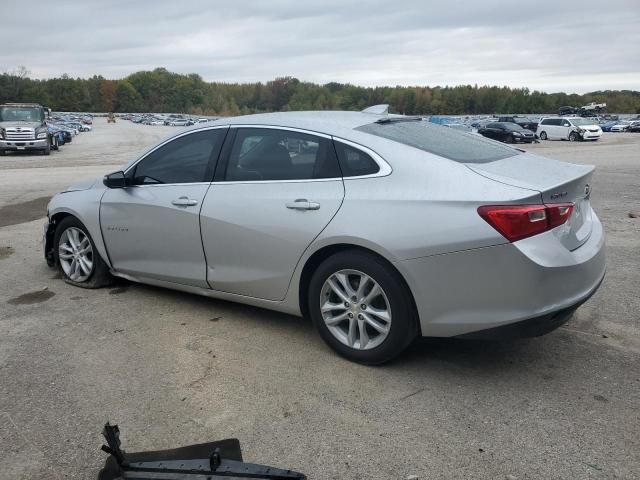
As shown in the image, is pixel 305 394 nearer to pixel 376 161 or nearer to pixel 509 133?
pixel 376 161

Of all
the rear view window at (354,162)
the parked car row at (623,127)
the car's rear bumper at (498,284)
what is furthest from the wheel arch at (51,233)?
the parked car row at (623,127)

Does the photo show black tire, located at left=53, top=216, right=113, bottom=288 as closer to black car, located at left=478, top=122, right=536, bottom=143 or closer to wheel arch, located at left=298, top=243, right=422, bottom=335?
wheel arch, located at left=298, top=243, right=422, bottom=335

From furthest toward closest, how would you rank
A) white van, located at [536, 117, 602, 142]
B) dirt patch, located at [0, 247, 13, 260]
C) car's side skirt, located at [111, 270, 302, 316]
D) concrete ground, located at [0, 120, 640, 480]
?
white van, located at [536, 117, 602, 142]
dirt patch, located at [0, 247, 13, 260]
car's side skirt, located at [111, 270, 302, 316]
concrete ground, located at [0, 120, 640, 480]

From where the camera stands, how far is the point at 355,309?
3.68 m

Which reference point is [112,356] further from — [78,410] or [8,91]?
[8,91]

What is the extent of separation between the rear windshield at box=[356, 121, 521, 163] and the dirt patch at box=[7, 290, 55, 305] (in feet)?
10.3

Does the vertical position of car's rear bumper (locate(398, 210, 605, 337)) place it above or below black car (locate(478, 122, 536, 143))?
above

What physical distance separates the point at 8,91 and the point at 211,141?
136956 mm

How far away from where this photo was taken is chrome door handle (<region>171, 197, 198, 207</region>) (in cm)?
440

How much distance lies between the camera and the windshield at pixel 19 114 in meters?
26.8

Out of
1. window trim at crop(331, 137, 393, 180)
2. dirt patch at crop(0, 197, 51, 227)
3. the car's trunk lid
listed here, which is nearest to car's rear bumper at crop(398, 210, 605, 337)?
the car's trunk lid

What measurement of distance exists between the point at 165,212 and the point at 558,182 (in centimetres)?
279

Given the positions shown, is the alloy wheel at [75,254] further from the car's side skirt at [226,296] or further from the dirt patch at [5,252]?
the dirt patch at [5,252]

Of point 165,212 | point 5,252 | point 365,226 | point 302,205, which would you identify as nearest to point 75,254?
point 165,212
